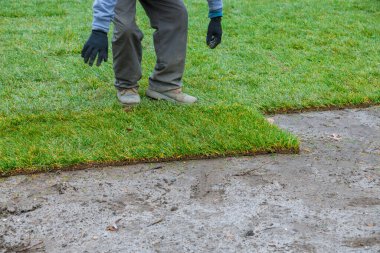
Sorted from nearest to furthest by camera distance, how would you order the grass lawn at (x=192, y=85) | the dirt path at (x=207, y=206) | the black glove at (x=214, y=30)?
the dirt path at (x=207, y=206), the grass lawn at (x=192, y=85), the black glove at (x=214, y=30)

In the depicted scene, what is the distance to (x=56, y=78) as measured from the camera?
5637mm

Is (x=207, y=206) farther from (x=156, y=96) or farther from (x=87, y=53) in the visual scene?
(x=156, y=96)

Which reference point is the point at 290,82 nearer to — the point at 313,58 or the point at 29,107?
A: the point at 313,58

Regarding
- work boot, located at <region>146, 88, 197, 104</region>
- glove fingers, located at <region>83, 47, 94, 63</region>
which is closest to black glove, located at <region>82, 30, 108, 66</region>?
glove fingers, located at <region>83, 47, 94, 63</region>

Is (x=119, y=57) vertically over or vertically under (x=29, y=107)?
over

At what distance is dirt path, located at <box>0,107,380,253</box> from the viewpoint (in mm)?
2922

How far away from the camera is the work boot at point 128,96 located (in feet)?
15.9

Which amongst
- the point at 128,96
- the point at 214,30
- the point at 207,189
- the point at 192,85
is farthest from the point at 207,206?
the point at 192,85

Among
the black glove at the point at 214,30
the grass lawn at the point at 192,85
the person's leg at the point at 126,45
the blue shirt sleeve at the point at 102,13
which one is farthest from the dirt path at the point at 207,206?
the black glove at the point at 214,30

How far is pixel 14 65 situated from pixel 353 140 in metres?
3.19

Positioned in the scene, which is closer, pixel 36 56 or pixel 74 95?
pixel 74 95

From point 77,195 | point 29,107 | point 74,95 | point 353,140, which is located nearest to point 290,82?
point 353,140

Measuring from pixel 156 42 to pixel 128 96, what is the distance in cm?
48

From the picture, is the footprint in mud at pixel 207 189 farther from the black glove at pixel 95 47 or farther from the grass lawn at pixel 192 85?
the black glove at pixel 95 47
